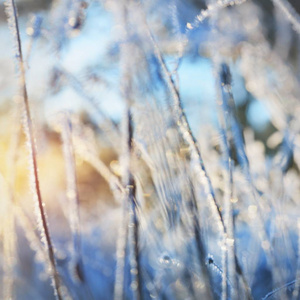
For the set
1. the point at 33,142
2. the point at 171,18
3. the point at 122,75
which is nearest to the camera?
the point at 33,142

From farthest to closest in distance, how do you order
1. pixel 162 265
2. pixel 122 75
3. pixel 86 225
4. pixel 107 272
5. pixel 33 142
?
pixel 86 225 → pixel 107 272 → pixel 162 265 → pixel 122 75 → pixel 33 142

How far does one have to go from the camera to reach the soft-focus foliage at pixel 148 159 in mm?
782

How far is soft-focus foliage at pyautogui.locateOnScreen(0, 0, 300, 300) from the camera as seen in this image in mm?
782

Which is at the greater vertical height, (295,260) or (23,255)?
(23,255)

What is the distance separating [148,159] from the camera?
0.82 metres

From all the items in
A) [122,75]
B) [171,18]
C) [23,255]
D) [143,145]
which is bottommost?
[23,255]

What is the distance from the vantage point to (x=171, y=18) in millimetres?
1131

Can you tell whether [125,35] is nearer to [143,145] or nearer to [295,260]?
[143,145]

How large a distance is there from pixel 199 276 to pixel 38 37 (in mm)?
800

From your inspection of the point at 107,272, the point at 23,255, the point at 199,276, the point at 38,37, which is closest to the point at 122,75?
the point at 38,37

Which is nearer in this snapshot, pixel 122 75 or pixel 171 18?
pixel 122 75

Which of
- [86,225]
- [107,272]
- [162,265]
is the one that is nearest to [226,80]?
[162,265]

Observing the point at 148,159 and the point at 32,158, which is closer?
the point at 32,158

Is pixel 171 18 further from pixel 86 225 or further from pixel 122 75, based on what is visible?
pixel 86 225
